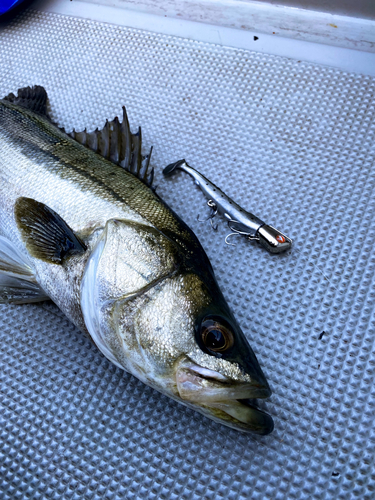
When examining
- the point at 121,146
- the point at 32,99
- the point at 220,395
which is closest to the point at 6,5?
the point at 32,99

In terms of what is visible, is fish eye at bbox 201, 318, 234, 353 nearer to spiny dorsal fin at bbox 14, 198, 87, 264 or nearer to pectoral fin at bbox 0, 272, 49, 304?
spiny dorsal fin at bbox 14, 198, 87, 264

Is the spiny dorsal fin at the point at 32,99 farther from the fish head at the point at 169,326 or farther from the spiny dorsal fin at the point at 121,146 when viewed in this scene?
the fish head at the point at 169,326

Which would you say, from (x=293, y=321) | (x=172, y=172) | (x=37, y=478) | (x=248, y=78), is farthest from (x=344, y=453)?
(x=248, y=78)

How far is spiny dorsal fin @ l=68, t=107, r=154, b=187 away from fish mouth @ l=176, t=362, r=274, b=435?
2.21 ft

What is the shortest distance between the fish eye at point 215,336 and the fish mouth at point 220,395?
0.06 metres

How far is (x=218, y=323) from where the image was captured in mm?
970

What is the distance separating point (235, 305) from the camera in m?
1.31

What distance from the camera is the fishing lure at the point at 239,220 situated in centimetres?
134

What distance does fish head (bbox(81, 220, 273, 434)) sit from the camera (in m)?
0.92

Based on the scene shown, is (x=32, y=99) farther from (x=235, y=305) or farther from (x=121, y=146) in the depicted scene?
(x=235, y=305)

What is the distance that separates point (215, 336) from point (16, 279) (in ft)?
2.39

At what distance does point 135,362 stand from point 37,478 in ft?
1.53

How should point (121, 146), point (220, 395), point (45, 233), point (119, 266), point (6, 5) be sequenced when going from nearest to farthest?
→ point (220, 395) → point (119, 266) → point (45, 233) → point (121, 146) → point (6, 5)

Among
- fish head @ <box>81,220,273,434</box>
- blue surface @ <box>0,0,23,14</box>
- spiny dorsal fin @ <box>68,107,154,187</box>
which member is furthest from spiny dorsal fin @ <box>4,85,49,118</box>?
fish head @ <box>81,220,273,434</box>
